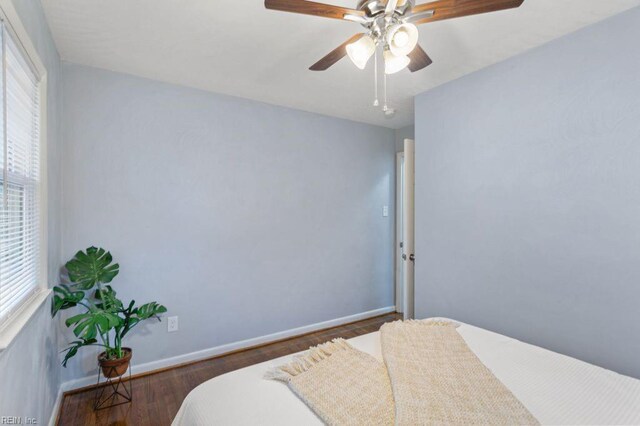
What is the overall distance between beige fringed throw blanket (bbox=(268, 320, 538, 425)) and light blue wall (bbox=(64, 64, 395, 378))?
5.52 feet

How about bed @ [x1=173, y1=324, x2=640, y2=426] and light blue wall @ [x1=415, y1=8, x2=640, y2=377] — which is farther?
light blue wall @ [x1=415, y1=8, x2=640, y2=377]

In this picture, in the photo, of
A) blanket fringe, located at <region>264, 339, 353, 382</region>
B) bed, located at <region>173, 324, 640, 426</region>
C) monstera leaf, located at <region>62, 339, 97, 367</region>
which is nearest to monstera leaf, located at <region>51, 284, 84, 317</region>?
monstera leaf, located at <region>62, 339, 97, 367</region>

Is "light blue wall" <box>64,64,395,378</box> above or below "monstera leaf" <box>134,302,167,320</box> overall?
above

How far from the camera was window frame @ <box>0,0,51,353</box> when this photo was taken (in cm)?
119

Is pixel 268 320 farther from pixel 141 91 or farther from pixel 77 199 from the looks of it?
pixel 141 91

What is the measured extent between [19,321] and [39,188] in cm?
→ 78

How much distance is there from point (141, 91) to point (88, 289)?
151cm

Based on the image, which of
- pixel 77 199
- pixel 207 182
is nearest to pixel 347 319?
pixel 207 182

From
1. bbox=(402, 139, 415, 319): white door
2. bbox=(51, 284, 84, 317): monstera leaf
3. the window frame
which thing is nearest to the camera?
the window frame

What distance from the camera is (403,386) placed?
1.23 metres

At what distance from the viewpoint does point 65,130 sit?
231cm

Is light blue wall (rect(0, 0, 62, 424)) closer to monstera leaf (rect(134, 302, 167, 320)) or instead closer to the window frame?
the window frame

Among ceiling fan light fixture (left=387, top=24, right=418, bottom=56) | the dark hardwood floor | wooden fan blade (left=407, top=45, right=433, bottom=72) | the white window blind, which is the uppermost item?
wooden fan blade (left=407, top=45, right=433, bottom=72)

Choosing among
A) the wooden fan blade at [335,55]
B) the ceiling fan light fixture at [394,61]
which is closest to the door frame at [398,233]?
the wooden fan blade at [335,55]
